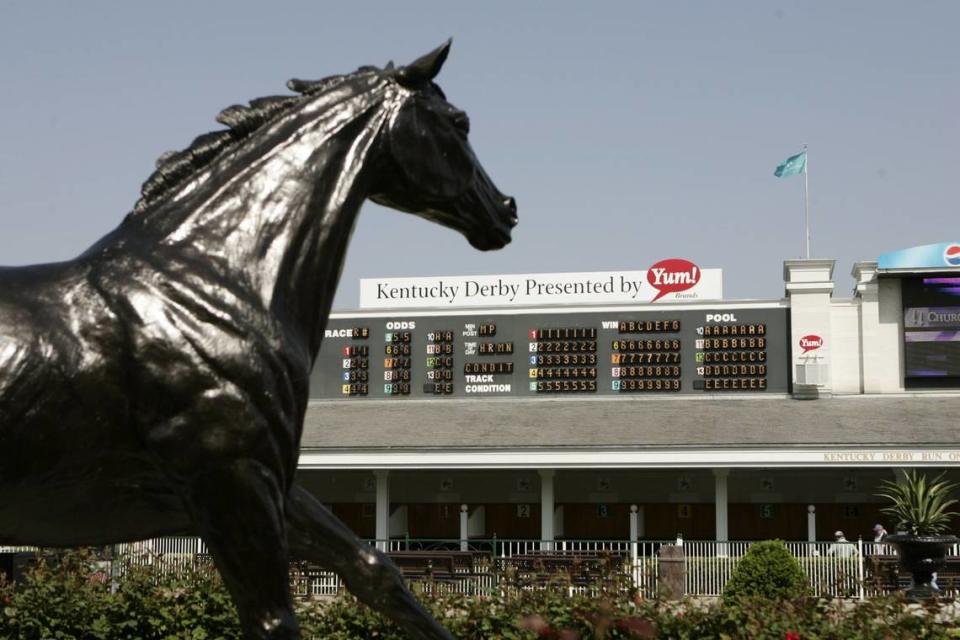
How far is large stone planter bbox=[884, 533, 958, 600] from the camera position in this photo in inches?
680

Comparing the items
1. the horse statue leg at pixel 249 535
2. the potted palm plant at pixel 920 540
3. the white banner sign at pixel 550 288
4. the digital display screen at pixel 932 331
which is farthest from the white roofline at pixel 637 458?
the horse statue leg at pixel 249 535

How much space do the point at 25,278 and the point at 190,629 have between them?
5.24m

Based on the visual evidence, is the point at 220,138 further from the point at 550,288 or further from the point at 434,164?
the point at 550,288

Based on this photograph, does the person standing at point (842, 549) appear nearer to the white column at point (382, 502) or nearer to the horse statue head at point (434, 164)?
the white column at point (382, 502)

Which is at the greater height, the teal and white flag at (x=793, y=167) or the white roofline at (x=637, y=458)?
the teal and white flag at (x=793, y=167)

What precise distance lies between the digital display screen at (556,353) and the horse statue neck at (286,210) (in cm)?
2367

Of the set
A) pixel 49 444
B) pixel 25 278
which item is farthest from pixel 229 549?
pixel 25 278

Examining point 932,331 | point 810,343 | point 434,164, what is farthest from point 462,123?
point 932,331

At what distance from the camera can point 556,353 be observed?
29.1 metres

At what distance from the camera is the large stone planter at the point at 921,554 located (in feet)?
56.7

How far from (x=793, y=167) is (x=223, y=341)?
107 feet

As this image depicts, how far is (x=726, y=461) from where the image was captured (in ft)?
86.9

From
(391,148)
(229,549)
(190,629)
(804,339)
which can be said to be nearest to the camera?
(229,549)

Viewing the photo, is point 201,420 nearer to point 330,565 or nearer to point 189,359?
point 189,359
